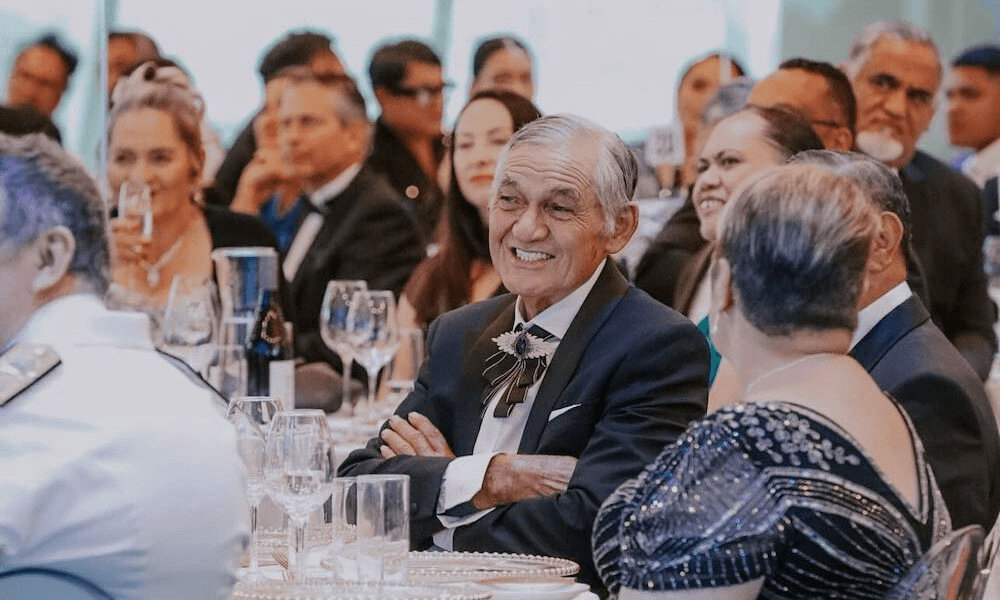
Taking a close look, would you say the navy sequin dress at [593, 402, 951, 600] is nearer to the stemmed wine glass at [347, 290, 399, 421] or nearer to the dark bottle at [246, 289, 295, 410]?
the dark bottle at [246, 289, 295, 410]

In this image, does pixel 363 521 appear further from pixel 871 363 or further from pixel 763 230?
pixel 871 363

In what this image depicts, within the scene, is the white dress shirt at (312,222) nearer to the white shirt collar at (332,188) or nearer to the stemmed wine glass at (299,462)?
the white shirt collar at (332,188)

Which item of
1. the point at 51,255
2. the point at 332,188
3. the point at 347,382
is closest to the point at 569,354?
the point at 51,255

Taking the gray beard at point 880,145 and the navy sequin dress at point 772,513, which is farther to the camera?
the gray beard at point 880,145

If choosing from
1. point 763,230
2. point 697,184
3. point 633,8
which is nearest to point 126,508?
point 763,230

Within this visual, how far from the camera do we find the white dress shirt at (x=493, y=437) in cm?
301

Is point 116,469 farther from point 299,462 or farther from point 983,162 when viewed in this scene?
point 983,162

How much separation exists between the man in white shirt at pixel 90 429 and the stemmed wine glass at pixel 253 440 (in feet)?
1.68

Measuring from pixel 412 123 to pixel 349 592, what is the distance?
20.6 ft

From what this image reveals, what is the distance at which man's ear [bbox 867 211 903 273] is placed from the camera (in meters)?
3.08

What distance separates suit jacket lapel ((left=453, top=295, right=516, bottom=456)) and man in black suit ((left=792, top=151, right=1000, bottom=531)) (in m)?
0.70

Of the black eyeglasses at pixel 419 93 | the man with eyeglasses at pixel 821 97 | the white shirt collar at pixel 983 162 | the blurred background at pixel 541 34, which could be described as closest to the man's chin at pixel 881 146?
the man with eyeglasses at pixel 821 97

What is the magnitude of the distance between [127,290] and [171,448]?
3488 millimetres

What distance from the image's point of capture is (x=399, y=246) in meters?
6.79
